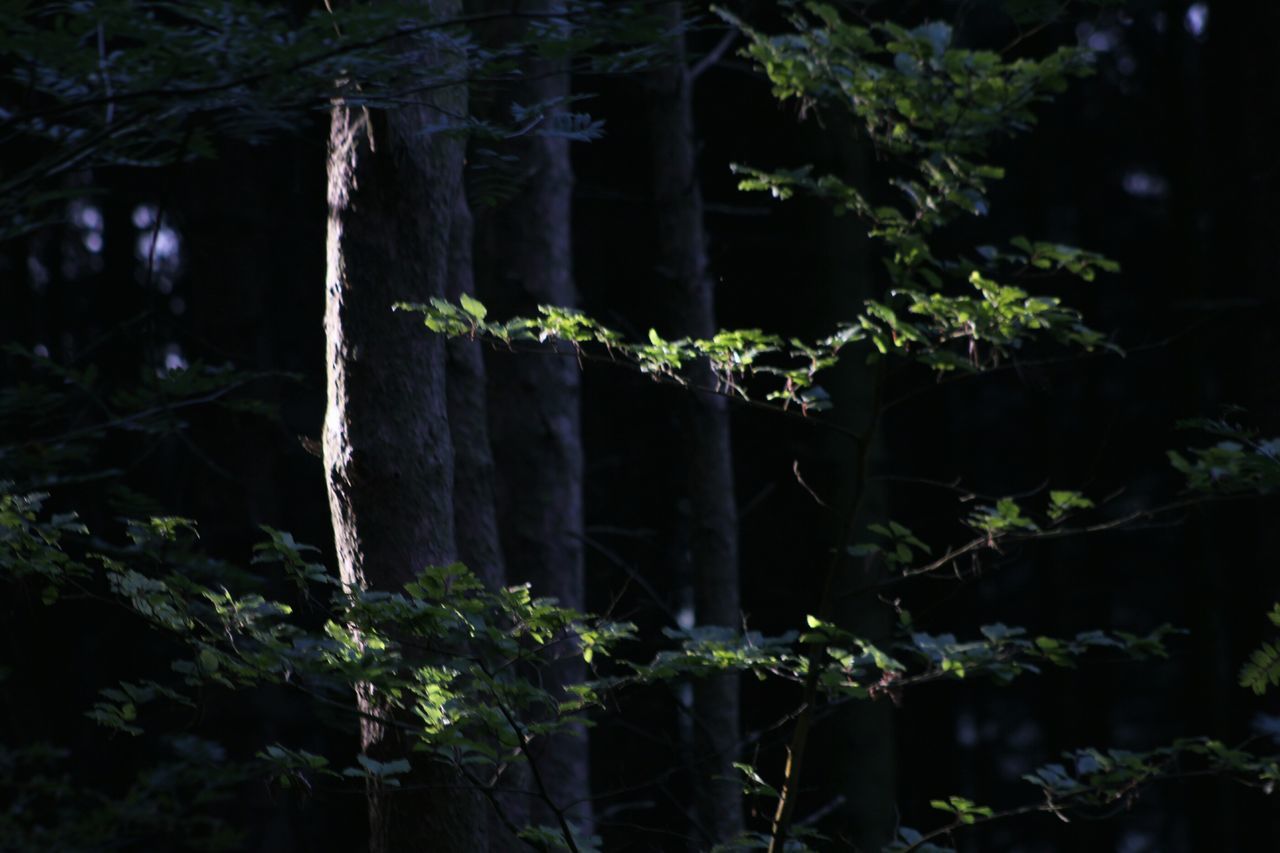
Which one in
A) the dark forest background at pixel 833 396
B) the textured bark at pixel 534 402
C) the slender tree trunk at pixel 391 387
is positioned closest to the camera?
the slender tree trunk at pixel 391 387

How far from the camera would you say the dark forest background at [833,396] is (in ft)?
17.8

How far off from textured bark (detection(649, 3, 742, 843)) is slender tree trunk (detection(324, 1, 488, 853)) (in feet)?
6.51

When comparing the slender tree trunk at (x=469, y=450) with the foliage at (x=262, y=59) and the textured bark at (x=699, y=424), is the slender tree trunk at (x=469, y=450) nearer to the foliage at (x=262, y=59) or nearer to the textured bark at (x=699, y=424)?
the foliage at (x=262, y=59)

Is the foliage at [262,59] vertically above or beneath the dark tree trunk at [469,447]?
above

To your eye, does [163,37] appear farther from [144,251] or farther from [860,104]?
[144,251]

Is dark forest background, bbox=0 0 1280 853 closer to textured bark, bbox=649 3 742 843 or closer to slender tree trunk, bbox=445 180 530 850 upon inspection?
textured bark, bbox=649 3 742 843

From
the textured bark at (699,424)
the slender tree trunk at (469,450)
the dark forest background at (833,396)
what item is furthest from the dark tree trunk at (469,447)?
the textured bark at (699,424)

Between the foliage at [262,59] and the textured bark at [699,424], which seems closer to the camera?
the foliage at [262,59]

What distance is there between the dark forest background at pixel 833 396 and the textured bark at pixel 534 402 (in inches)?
26.9

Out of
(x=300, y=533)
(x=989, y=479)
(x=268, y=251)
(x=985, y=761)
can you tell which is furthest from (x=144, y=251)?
(x=985, y=761)

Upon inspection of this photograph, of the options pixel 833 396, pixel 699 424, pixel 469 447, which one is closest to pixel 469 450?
pixel 469 447

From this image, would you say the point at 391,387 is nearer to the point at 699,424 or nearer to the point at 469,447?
the point at 469,447

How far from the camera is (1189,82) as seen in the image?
10.4 m

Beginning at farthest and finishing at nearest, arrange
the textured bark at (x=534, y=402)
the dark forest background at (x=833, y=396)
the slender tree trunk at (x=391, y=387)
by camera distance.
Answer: the dark forest background at (x=833, y=396) → the textured bark at (x=534, y=402) → the slender tree trunk at (x=391, y=387)
